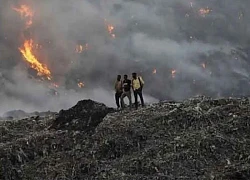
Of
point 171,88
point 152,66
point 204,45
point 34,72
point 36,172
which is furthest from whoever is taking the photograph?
point 204,45

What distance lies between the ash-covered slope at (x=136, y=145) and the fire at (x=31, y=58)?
94582 mm

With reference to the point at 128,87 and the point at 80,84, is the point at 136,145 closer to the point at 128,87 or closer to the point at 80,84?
the point at 128,87

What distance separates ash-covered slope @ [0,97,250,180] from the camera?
16.3m

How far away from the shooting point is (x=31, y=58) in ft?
382

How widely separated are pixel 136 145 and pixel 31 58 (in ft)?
333

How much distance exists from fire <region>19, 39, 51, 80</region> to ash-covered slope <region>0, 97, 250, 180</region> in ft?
310

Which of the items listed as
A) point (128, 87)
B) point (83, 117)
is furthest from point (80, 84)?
point (83, 117)

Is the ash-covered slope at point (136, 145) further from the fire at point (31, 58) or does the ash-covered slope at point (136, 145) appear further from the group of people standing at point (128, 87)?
the fire at point (31, 58)

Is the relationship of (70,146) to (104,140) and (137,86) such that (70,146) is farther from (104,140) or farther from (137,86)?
(137,86)

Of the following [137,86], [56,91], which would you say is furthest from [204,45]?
[137,86]

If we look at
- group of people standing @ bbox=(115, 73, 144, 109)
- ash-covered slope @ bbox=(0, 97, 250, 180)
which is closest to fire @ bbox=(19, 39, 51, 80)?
group of people standing @ bbox=(115, 73, 144, 109)

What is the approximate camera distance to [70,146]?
755 inches

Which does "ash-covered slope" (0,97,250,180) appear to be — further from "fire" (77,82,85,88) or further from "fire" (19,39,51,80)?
"fire" (77,82,85,88)

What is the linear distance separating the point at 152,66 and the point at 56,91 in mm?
39704
